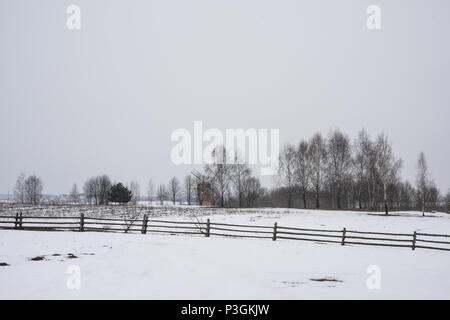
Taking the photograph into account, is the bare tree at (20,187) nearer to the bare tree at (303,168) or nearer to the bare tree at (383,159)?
the bare tree at (303,168)

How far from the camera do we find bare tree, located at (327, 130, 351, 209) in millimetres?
47094

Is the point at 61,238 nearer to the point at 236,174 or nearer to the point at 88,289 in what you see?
the point at 88,289

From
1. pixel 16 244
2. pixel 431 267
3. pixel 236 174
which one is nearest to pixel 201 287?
pixel 431 267

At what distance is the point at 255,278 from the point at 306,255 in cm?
496

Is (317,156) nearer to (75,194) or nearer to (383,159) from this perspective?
(383,159)

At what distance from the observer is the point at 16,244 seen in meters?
13.0

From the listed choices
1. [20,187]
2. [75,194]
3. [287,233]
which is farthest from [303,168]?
[75,194]

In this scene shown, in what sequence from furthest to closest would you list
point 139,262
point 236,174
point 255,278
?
point 236,174 < point 139,262 < point 255,278

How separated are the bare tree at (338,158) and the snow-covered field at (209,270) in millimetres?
34234

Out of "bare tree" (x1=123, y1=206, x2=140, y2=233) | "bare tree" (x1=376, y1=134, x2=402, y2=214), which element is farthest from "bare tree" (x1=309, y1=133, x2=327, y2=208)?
"bare tree" (x1=123, y1=206, x2=140, y2=233)

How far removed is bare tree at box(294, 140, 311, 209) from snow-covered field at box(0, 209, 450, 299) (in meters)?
36.1

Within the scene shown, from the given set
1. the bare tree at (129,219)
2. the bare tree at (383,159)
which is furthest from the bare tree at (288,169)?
the bare tree at (129,219)

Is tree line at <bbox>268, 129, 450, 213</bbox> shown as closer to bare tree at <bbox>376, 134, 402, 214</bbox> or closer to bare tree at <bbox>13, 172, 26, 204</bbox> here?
bare tree at <bbox>376, 134, 402, 214</bbox>

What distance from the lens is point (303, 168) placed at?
167ft
